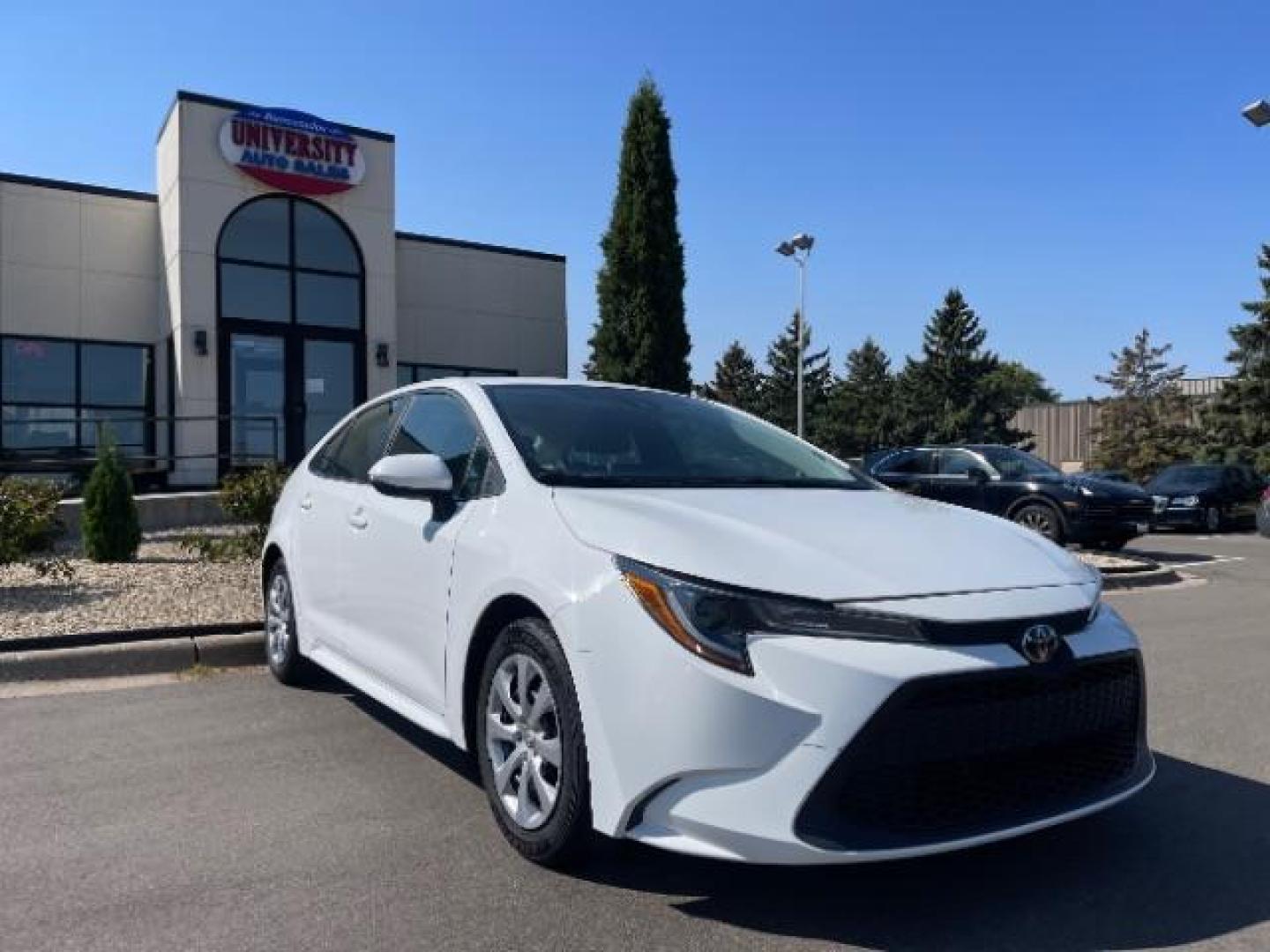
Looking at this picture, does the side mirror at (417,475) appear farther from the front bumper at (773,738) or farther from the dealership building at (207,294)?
the dealership building at (207,294)

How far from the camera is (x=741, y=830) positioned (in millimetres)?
2684

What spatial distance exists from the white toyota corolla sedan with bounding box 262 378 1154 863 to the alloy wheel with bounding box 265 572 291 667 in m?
1.63

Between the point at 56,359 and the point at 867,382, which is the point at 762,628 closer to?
the point at 56,359

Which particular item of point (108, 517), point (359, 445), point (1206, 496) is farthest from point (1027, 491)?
point (359, 445)

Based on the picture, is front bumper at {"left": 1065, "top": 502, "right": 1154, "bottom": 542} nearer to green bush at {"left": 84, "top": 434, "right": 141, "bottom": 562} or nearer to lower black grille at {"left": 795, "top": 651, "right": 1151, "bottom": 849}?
green bush at {"left": 84, "top": 434, "right": 141, "bottom": 562}

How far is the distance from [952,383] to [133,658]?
54.6 m

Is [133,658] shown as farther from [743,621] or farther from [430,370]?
[430,370]

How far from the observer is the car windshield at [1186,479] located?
22312 mm

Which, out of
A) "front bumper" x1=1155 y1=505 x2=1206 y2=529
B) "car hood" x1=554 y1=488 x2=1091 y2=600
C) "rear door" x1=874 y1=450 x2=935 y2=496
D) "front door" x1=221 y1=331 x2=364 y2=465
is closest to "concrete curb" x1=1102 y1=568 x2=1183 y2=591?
"rear door" x1=874 y1=450 x2=935 y2=496

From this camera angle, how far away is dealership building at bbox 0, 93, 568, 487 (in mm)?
16516

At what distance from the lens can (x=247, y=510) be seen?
9547 mm

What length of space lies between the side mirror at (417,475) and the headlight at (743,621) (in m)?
1.20

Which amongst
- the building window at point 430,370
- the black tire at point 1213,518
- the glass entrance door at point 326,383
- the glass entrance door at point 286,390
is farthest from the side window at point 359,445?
the black tire at point 1213,518

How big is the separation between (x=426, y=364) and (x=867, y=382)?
2113 inches
